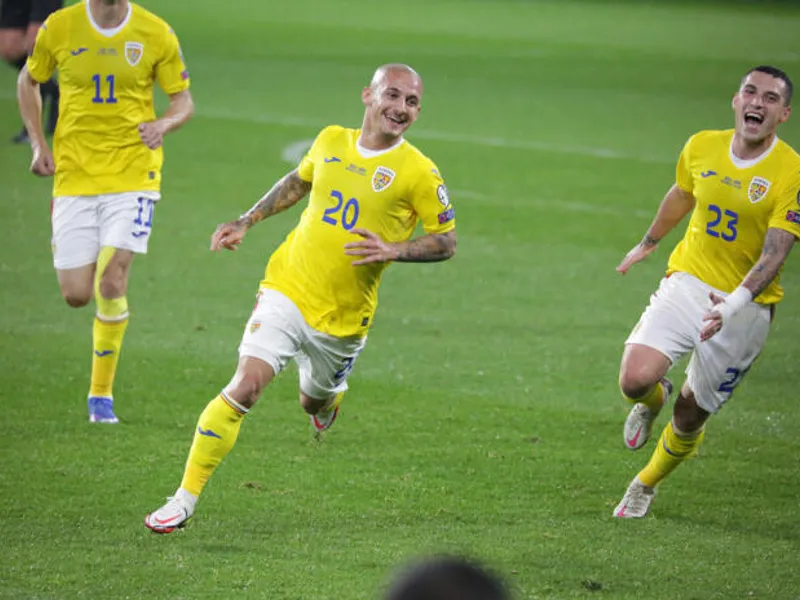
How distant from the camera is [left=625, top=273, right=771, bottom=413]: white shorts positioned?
775 centimetres

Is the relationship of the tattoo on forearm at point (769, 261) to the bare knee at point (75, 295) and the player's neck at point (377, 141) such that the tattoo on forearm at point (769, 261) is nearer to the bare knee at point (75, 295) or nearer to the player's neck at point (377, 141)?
the player's neck at point (377, 141)

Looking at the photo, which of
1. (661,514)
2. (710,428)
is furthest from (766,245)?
(710,428)

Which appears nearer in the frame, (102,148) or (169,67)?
(102,148)

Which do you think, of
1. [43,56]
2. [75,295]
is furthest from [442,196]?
[43,56]

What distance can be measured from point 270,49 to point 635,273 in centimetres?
1858

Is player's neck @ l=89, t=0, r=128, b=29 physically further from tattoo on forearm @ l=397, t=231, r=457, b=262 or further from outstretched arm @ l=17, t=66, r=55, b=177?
tattoo on forearm @ l=397, t=231, r=457, b=262

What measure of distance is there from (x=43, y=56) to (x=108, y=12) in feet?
1.59

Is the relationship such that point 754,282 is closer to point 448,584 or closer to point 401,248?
point 401,248

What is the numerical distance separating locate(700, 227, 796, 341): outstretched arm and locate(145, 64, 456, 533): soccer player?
132 centimetres

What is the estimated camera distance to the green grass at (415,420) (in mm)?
6980

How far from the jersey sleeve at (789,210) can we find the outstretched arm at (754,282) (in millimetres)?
29

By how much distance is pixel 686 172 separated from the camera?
7953mm

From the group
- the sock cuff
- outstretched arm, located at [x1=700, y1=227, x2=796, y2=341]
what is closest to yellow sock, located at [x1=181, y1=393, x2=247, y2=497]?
the sock cuff

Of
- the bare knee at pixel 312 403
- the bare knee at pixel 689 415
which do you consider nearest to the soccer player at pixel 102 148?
the bare knee at pixel 312 403
